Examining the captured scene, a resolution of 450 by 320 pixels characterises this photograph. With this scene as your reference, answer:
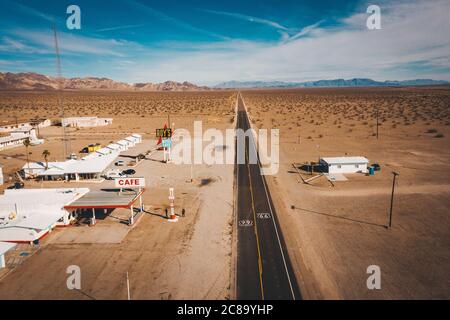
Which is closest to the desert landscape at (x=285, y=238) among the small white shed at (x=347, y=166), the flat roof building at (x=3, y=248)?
the flat roof building at (x=3, y=248)

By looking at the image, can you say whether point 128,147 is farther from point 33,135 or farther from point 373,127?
point 373,127

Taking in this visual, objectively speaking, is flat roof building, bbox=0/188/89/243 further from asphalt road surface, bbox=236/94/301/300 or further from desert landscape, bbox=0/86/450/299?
asphalt road surface, bbox=236/94/301/300

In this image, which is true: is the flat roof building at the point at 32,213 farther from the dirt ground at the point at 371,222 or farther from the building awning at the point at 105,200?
the dirt ground at the point at 371,222

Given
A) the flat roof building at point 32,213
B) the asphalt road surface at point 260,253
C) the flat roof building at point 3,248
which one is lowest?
the asphalt road surface at point 260,253

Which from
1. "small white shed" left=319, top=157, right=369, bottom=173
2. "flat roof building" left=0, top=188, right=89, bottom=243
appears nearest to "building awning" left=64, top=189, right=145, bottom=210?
"flat roof building" left=0, top=188, right=89, bottom=243

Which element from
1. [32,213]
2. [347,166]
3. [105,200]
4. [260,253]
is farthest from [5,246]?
[347,166]
